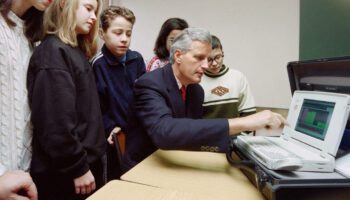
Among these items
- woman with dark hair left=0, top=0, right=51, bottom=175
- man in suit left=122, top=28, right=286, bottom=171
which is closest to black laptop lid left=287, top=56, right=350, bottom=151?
man in suit left=122, top=28, right=286, bottom=171

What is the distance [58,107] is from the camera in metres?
1.10

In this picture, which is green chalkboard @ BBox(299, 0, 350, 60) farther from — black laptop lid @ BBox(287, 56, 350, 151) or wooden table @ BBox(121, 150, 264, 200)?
wooden table @ BBox(121, 150, 264, 200)

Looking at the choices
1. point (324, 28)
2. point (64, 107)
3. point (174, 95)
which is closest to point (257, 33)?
point (324, 28)

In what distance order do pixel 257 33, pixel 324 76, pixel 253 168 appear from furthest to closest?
pixel 257 33
pixel 324 76
pixel 253 168

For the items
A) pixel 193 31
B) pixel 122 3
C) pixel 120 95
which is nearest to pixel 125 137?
pixel 120 95

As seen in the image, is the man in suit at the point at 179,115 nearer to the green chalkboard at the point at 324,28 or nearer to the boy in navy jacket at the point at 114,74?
the boy in navy jacket at the point at 114,74

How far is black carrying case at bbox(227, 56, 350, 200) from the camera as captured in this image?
770mm

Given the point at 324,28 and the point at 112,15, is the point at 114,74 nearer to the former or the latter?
the point at 112,15

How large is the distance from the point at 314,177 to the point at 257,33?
226 cm

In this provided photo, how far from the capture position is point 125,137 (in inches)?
58.6

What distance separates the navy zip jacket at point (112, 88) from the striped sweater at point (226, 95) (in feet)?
1.63

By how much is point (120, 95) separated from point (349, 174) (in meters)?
1.25

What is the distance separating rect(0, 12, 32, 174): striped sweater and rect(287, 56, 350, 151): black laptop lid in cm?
102

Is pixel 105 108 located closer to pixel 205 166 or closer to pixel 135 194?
pixel 205 166
